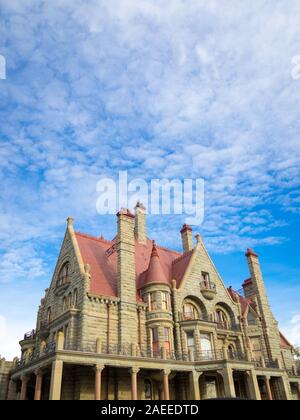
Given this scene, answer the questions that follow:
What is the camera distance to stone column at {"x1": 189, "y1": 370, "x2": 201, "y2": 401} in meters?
25.2

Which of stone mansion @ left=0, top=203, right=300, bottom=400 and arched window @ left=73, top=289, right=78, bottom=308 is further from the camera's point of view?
arched window @ left=73, top=289, right=78, bottom=308

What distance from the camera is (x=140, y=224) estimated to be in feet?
126

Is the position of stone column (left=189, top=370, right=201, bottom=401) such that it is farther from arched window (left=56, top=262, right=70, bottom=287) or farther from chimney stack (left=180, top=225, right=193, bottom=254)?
chimney stack (left=180, top=225, right=193, bottom=254)

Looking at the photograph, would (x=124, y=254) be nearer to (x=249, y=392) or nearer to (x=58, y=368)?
(x=58, y=368)

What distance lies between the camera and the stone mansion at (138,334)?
23609 millimetres

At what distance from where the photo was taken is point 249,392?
2806 centimetres

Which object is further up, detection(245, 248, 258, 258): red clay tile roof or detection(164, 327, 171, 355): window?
detection(245, 248, 258, 258): red clay tile roof

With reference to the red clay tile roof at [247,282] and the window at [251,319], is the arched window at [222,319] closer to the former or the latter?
the window at [251,319]

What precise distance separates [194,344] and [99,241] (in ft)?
40.0

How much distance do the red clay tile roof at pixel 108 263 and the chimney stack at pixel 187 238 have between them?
1.81 meters

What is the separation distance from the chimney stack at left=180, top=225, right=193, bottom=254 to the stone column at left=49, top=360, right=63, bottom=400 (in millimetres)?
21048

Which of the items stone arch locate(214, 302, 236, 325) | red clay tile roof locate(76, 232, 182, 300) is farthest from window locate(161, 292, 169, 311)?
stone arch locate(214, 302, 236, 325)

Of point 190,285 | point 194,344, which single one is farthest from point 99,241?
point 194,344
